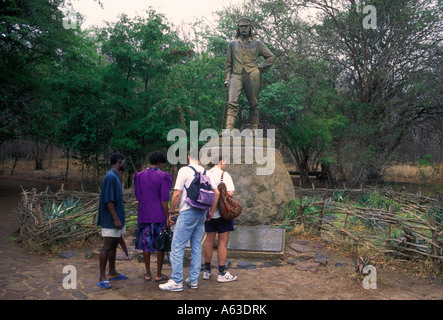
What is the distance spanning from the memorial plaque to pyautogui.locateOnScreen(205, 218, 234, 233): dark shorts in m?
1.27

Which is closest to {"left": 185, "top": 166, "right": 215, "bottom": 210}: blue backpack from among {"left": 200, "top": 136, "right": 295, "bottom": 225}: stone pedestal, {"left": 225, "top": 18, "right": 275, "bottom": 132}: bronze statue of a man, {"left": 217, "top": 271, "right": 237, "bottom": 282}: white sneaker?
{"left": 217, "top": 271, "right": 237, "bottom": 282}: white sneaker

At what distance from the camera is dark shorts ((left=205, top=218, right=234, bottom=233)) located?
14.7ft

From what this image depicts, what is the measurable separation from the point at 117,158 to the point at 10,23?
9409mm

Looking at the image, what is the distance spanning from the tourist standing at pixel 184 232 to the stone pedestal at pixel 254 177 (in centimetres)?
280

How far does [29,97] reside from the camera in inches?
524

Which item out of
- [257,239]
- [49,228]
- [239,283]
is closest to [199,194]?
[239,283]

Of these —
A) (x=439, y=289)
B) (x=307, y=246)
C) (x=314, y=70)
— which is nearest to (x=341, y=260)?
(x=307, y=246)

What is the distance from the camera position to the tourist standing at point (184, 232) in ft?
13.3

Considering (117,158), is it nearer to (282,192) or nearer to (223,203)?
(223,203)

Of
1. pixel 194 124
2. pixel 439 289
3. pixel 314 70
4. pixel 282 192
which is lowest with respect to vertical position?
pixel 439 289

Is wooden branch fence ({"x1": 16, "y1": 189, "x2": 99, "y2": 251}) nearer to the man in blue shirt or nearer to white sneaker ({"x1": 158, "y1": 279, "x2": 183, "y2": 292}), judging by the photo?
the man in blue shirt

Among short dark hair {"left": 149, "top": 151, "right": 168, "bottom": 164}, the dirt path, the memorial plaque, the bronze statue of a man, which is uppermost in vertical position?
the bronze statue of a man

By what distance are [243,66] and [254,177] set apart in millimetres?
2389

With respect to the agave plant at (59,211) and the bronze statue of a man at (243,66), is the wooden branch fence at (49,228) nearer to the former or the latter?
the agave plant at (59,211)
